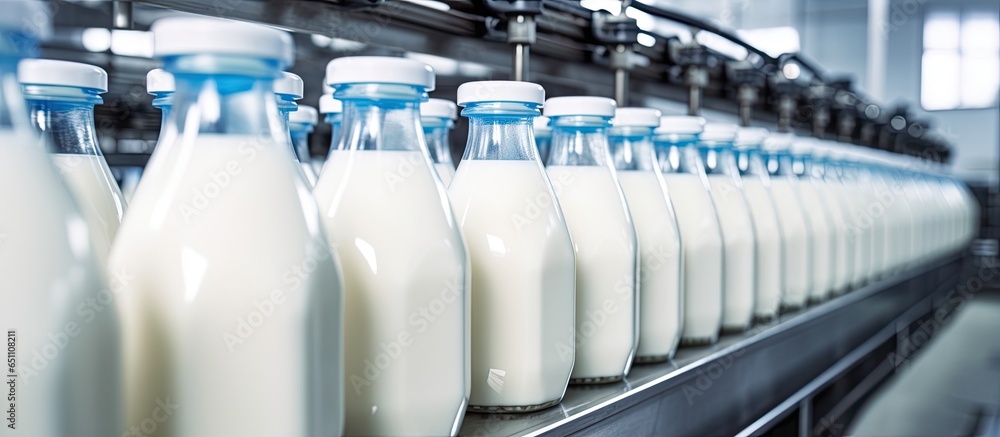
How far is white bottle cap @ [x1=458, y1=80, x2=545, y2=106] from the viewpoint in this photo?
0.55m

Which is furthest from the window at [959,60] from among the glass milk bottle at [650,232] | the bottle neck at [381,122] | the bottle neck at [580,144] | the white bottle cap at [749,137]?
the bottle neck at [381,122]

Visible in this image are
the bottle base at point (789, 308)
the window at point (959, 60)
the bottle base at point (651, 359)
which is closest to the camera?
the bottle base at point (651, 359)

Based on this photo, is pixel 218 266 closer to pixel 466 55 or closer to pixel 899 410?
pixel 466 55

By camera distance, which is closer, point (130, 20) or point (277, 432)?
point (277, 432)

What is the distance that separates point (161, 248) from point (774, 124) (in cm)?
193

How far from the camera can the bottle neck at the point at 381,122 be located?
0.47m

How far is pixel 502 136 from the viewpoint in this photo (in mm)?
582

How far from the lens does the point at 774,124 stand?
6.81 feet

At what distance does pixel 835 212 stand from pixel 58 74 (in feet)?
3.78

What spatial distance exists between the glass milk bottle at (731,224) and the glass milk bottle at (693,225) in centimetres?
5

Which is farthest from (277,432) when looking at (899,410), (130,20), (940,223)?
(940,223)

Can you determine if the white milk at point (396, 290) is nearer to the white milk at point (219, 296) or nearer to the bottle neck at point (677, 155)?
the white milk at point (219, 296)
